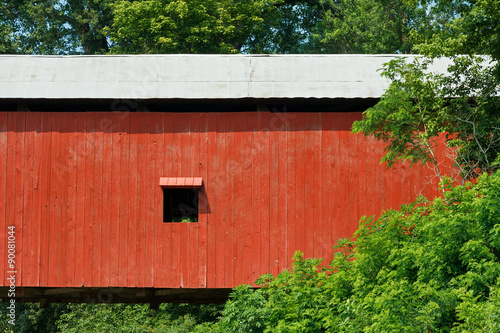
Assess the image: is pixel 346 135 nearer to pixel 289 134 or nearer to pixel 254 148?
pixel 289 134

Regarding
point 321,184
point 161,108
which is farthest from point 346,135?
point 161,108

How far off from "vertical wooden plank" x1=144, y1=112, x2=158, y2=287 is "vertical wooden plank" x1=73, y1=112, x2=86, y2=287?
3.73 ft

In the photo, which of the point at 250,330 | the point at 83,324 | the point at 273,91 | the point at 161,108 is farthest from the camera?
the point at 83,324

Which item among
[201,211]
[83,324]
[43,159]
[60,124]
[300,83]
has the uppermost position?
[300,83]

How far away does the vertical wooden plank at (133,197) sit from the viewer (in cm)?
1012

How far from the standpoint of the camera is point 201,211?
10250mm

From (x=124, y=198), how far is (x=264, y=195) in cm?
252

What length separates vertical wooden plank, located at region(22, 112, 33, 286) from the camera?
1016 centimetres

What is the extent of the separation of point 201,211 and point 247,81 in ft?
8.15

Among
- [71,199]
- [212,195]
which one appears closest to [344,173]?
[212,195]

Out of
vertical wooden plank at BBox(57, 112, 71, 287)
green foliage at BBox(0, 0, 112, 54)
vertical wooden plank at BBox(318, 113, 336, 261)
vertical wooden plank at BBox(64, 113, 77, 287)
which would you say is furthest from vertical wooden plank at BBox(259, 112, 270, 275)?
green foliage at BBox(0, 0, 112, 54)

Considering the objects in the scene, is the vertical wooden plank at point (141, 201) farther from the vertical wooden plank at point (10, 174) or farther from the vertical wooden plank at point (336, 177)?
the vertical wooden plank at point (336, 177)

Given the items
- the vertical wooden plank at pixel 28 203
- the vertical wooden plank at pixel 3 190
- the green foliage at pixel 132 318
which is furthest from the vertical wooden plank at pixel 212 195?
the green foliage at pixel 132 318

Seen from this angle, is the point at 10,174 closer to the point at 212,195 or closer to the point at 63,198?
the point at 63,198
